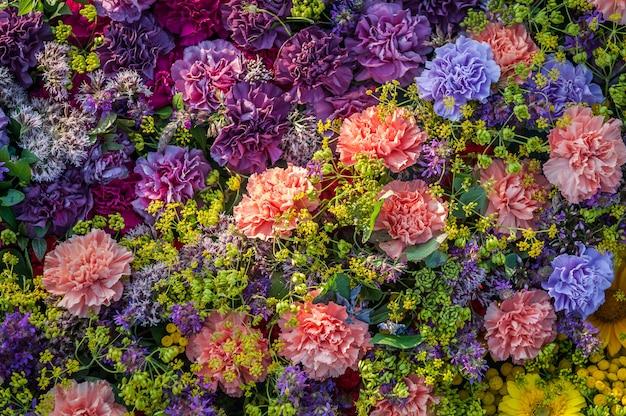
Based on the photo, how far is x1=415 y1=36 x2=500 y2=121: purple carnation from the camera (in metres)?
1.56

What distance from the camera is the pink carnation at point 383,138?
1.55 metres

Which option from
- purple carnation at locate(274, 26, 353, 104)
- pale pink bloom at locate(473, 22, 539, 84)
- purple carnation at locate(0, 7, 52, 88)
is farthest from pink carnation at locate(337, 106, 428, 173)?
purple carnation at locate(0, 7, 52, 88)

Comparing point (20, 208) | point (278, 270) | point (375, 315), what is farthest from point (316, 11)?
point (20, 208)

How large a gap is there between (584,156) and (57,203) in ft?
3.96

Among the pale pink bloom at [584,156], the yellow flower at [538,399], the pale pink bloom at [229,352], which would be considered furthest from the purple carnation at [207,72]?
the yellow flower at [538,399]

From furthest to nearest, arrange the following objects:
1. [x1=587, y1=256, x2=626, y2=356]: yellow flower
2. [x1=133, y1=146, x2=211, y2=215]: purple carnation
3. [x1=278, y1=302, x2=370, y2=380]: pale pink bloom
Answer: [x1=587, y1=256, x2=626, y2=356]: yellow flower, [x1=133, y1=146, x2=211, y2=215]: purple carnation, [x1=278, y1=302, x2=370, y2=380]: pale pink bloom

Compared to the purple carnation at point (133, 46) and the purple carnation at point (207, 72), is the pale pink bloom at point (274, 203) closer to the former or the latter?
the purple carnation at point (207, 72)

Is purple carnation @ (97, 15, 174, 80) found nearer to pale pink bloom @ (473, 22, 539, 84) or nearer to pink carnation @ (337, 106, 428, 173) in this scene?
pink carnation @ (337, 106, 428, 173)

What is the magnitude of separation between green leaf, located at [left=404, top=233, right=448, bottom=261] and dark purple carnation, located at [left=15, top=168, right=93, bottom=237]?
2.49 feet

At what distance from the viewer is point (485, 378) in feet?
5.78

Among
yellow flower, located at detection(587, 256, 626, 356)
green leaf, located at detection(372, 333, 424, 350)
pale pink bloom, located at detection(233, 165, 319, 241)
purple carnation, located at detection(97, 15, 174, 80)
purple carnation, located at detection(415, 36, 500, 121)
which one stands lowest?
yellow flower, located at detection(587, 256, 626, 356)

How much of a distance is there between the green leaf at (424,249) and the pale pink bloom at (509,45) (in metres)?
0.41

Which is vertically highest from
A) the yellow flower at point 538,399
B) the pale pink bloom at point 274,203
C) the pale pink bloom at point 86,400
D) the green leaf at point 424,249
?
the pale pink bloom at point 274,203

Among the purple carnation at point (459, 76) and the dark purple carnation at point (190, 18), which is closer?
the purple carnation at point (459, 76)
